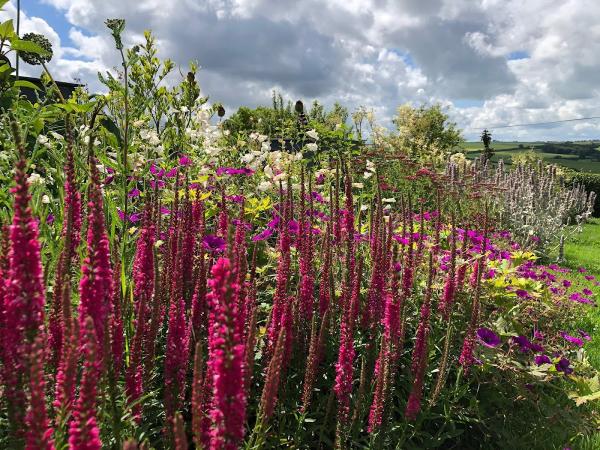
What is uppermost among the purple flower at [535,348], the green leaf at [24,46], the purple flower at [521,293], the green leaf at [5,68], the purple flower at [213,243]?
the green leaf at [24,46]

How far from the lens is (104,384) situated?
4.65ft

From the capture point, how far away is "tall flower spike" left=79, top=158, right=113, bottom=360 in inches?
49.7

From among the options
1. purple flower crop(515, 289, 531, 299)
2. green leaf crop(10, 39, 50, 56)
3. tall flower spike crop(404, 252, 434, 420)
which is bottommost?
purple flower crop(515, 289, 531, 299)

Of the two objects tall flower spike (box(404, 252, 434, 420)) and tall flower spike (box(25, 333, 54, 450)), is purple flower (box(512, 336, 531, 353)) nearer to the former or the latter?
tall flower spike (box(404, 252, 434, 420))

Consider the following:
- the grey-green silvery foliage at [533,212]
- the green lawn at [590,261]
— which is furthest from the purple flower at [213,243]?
the grey-green silvery foliage at [533,212]

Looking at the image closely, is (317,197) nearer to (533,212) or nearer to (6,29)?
(6,29)

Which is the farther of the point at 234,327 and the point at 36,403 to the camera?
the point at 234,327

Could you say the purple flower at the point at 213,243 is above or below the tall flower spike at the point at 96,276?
below

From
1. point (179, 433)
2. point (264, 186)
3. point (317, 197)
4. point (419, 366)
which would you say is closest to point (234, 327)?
point (179, 433)

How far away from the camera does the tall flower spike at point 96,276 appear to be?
1.26m

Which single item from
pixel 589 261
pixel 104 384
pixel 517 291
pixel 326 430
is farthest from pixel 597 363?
pixel 589 261

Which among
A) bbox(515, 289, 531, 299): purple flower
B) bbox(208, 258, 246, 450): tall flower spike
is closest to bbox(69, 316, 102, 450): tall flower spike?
bbox(208, 258, 246, 450): tall flower spike

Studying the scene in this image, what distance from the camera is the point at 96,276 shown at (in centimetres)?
128

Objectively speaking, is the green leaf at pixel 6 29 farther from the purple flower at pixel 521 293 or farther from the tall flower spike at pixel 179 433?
the purple flower at pixel 521 293
